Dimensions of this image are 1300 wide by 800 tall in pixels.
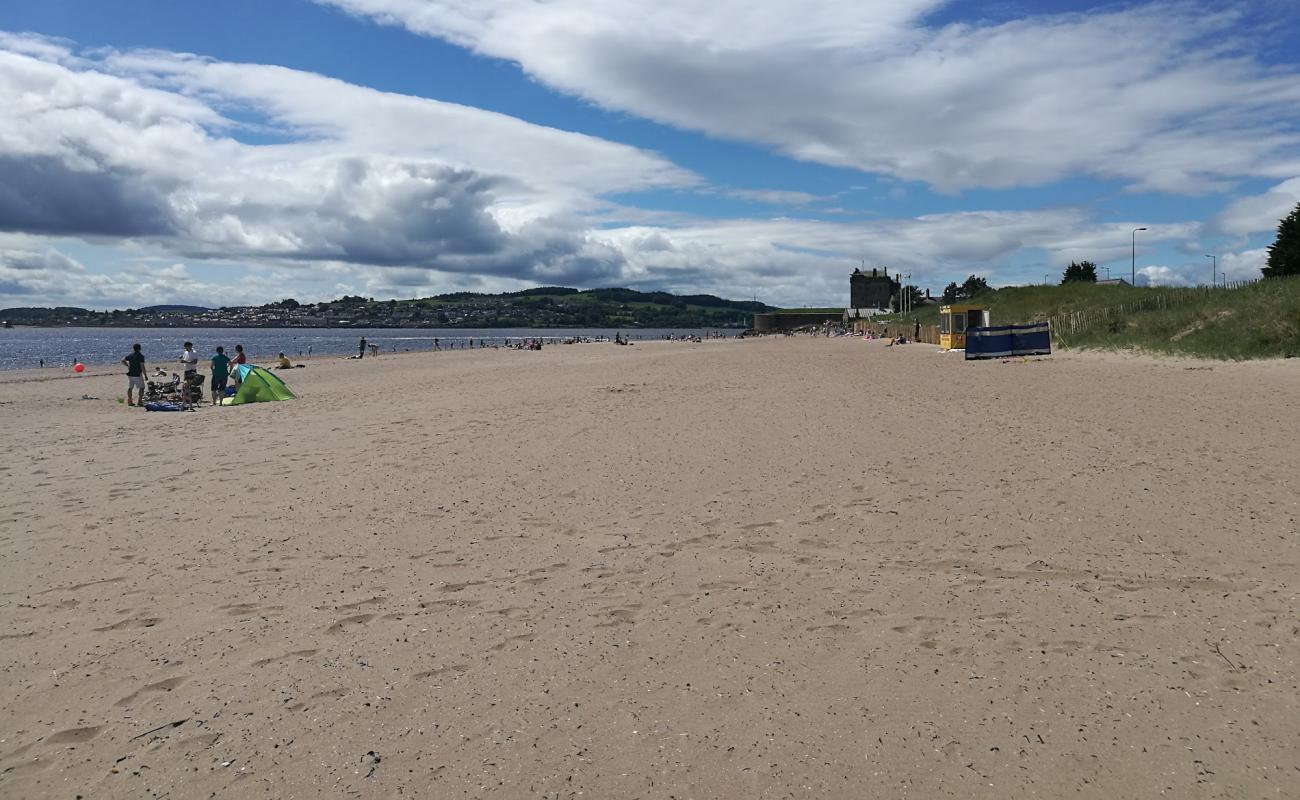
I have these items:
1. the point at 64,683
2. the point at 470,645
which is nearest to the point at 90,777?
the point at 64,683

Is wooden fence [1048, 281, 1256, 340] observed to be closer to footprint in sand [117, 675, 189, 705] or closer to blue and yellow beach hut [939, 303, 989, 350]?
blue and yellow beach hut [939, 303, 989, 350]

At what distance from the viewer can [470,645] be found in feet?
16.1

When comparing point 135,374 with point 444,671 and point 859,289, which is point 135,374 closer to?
point 444,671

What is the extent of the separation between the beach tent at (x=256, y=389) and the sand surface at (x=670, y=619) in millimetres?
9183

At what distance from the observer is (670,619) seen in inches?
208

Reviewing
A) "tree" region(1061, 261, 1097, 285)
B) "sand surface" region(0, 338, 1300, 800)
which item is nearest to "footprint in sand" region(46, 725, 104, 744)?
"sand surface" region(0, 338, 1300, 800)

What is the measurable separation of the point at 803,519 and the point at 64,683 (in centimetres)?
553

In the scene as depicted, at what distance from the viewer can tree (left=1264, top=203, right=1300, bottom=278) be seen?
43000 mm

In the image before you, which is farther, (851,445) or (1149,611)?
(851,445)

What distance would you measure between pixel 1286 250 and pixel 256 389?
5035 centimetres

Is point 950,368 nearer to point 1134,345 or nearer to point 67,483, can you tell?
point 1134,345

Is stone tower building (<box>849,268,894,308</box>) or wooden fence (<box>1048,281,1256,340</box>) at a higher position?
stone tower building (<box>849,268,894,308</box>)

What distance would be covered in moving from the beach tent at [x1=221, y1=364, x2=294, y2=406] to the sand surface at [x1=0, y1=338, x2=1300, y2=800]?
918 centimetres

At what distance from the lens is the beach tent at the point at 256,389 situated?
20.1 m
